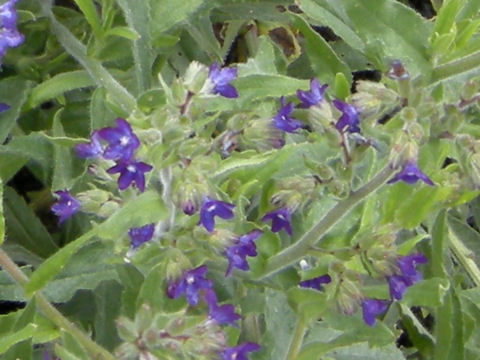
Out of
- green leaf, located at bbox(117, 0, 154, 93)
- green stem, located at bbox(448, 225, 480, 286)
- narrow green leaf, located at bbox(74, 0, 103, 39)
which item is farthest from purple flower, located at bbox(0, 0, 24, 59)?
green stem, located at bbox(448, 225, 480, 286)

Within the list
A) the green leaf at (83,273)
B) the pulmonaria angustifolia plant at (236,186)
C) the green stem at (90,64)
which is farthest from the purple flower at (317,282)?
the green stem at (90,64)

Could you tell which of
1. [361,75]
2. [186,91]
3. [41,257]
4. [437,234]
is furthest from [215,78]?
[361,75]

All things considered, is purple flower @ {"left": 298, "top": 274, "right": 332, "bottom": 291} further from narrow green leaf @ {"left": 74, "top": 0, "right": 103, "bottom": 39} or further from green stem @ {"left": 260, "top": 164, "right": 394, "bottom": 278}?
narrow green leaf @ {"left": 74, "top": 0, "right": 103, "bottom": 39}

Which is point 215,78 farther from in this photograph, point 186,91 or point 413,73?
point 413,73

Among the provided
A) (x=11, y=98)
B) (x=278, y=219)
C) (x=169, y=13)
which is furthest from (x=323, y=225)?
(x=11, y=98)

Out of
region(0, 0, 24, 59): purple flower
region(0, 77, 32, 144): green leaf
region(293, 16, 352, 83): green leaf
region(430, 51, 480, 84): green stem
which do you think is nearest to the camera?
region(0, 0, 24, 59): purple flower

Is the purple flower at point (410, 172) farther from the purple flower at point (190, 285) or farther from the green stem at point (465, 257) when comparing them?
the green stem at point (465, 257)

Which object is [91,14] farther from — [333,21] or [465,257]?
[465,257]
